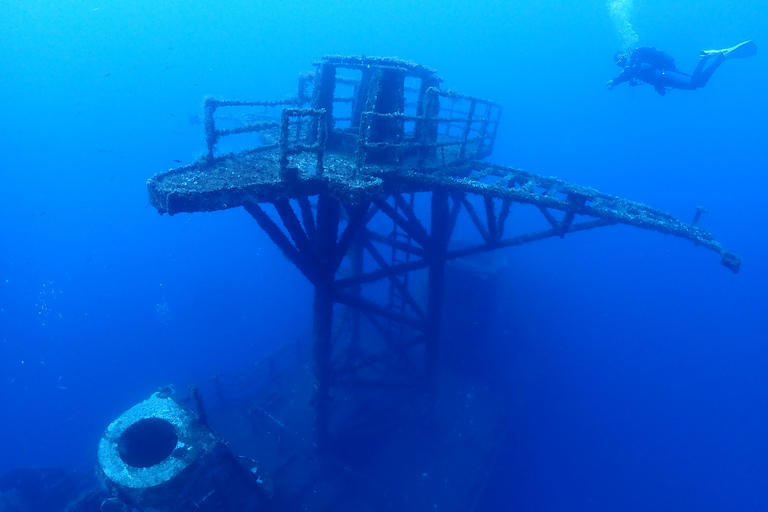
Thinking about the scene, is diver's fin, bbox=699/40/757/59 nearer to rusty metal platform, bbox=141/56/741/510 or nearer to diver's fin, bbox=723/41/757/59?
diver's fin, bbox=723/41/757/59

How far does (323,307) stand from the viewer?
645cm

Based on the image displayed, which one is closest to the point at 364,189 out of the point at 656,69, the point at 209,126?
the point at 209,126

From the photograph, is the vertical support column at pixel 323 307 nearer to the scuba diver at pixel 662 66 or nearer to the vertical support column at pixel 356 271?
the vertical support column at pixel 356 271

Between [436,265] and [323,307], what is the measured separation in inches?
91.6

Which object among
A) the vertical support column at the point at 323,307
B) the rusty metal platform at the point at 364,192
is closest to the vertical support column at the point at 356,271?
the rusty metal platform at the point at 364,192

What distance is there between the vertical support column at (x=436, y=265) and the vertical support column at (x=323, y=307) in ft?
6.83

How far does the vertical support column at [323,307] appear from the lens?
5.49 metres

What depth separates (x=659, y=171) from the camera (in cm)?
4891

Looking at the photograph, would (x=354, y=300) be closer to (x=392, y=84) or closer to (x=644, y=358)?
(x=392, y=84)

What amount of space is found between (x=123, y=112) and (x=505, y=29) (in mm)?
70991

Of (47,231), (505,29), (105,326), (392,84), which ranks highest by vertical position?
(505,29)

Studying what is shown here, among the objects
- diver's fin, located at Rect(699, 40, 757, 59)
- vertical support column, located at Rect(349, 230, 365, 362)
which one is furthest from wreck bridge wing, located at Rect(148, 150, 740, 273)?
diver's fin, located at Rect(699, 40, 757, 59)

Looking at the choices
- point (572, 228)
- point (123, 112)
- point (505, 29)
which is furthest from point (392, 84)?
point (123, 112)

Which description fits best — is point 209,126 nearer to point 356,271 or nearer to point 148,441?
point 148,441
